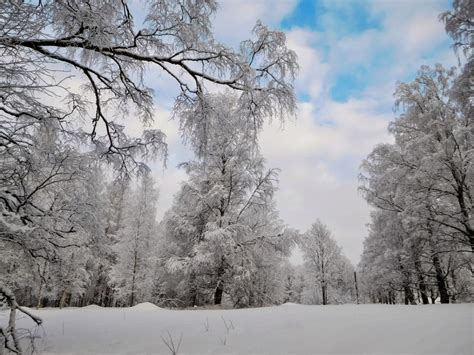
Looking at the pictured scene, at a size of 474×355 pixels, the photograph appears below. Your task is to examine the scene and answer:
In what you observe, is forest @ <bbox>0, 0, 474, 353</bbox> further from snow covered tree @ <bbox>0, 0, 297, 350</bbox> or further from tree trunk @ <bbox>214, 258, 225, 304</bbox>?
tree trunk @ <bbox>214, 258, 225, 304</bbox>

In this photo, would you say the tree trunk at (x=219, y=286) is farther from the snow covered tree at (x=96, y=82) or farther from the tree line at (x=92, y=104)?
the snow covered tree at (x=96, y=82)

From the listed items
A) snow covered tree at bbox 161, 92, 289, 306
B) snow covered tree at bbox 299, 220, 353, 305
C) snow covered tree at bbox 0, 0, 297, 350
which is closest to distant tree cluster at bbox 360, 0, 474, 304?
snow covered tree at bbox 161, 92, 289, 306

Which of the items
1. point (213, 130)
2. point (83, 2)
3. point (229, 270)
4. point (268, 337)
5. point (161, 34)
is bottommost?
point (268, 337)

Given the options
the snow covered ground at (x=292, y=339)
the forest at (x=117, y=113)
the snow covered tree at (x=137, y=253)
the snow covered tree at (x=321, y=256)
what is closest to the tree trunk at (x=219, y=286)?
the forest at (x=117, y=113)

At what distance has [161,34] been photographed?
3691mm

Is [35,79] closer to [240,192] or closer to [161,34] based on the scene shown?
[161,34]

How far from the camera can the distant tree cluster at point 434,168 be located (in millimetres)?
7098

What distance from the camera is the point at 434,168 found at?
8.48 metres

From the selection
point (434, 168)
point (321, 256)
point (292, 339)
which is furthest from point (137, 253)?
point (292, 339)

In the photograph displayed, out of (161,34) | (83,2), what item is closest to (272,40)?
(161,34)

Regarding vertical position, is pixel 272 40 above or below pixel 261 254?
above

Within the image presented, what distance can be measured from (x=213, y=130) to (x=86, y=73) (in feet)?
6.46

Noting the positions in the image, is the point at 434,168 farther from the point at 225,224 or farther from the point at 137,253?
the point at 137,253

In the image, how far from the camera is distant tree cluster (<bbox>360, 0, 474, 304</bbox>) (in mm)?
7098
